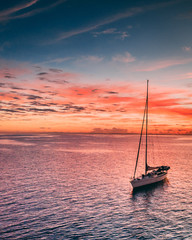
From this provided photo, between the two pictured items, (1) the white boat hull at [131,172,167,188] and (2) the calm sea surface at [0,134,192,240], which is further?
(1) the white boat hull at [131,172,167,188]

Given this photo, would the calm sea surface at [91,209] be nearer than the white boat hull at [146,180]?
Yes

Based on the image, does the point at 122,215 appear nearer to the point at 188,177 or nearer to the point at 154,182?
the point at 154,182

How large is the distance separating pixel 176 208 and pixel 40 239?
81.6 feet

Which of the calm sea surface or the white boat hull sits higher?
the white boat hull

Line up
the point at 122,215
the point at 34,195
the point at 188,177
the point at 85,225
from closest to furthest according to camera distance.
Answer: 1. the point at 85,225
2. the point at 122,215
3. the point at 34,195
4. the point at 188,177

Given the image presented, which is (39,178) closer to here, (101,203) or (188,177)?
(101,203)

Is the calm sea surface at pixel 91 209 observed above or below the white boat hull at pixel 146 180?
below

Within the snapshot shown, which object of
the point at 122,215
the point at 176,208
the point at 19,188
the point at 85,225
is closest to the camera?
the point at 85,225

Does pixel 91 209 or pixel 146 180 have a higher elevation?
pixel 146 180

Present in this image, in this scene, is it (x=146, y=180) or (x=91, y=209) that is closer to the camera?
(x=91, y=209)

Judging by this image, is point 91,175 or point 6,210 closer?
point 6,210

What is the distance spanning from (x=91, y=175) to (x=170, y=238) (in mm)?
36735

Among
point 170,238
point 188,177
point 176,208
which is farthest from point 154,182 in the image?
point 170,238

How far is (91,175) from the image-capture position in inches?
2418
